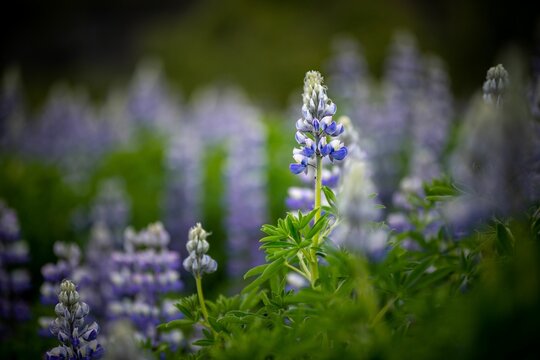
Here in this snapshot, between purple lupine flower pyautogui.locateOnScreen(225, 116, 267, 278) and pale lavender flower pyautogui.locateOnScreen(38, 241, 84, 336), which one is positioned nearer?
pale lavender flower pyautogui.locateOnScreen(38, 241, 84, 336)

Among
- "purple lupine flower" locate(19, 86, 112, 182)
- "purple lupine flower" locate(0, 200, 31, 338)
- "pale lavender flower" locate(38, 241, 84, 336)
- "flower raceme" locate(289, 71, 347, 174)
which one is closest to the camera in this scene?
"flower raceme" locate(289, 71, 347, 174)

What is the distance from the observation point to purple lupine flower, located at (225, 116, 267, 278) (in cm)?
528

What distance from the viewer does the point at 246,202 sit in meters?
5.45

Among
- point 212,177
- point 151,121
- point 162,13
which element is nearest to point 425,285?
point 212,177

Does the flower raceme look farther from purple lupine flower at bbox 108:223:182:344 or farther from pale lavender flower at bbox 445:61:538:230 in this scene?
purple lupine flower at bbox 108:223:182:344

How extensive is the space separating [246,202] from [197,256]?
3.70 m

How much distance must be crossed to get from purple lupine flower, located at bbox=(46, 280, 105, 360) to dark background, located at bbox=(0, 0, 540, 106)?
1764cm

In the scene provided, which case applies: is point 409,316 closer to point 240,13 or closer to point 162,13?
point 240,13

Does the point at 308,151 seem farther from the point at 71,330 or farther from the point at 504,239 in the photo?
the point at 71,330

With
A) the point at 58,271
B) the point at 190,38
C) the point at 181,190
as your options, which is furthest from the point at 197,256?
the point at 190,38

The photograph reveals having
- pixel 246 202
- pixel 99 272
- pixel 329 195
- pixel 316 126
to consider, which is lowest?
pixel 329 195

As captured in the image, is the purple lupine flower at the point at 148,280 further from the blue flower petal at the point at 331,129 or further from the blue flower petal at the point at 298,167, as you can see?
the blue flower petal at the point at 331,129

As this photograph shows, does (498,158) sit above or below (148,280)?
below

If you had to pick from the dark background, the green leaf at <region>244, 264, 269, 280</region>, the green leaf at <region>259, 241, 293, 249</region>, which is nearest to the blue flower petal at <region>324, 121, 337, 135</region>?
the green leaf at <region>259, 241, 293, 249</region>
